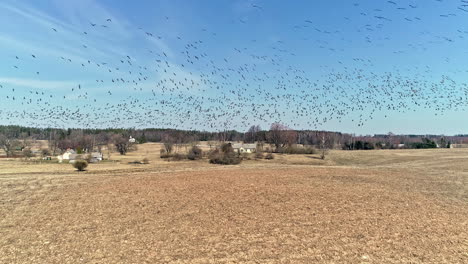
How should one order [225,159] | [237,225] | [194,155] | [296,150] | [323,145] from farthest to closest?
[296,150]
[323,145]
[194,155]
[225,159]
[237,225]

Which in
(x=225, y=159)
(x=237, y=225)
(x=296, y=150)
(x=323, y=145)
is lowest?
(x=225, y=159)

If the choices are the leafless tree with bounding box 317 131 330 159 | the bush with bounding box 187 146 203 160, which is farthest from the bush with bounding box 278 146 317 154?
the bush with bounding box 187 146 203 160

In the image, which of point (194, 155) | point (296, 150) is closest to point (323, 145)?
point (296, 150)

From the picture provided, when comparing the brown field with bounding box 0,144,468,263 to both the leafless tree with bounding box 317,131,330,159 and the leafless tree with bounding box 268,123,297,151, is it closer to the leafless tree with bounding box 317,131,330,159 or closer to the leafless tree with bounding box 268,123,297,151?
the leafless tree with bounding box 317,131,330,159

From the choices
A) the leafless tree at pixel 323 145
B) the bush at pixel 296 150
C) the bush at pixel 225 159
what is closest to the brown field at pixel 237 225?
the bush at pixel 225 159

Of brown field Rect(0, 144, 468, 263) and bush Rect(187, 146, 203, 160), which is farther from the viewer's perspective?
bush Rect(187, 146, 203, 160)

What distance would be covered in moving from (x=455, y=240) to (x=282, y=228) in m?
6.00

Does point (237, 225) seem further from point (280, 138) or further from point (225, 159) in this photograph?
point (280, 138)

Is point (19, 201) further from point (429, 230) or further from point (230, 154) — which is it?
point (230, 154)

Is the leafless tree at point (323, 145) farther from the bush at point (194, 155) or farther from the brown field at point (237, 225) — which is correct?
the brown field at point (237, 225)

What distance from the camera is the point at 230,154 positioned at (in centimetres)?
6306

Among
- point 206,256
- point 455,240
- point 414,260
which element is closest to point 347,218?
point 455,240

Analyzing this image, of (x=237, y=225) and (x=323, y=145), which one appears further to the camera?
(x=323, y=145)

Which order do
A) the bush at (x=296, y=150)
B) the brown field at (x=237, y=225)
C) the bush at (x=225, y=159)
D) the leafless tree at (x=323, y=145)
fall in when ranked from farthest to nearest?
the bush at (x=296, y=150), the leafless tree at (x=323, y=145), the bush at (x=225, y=159), the brown field at (x=237, y=225)
